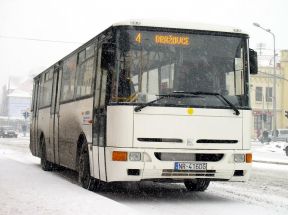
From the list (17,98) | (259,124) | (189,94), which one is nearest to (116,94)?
(189,94)

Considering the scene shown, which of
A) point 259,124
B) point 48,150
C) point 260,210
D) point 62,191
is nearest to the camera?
point 260,210

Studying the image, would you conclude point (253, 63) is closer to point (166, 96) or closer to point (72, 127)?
point (166, 96)

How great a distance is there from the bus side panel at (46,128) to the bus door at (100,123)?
513cm

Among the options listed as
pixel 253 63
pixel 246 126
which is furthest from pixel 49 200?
pixel 253 63

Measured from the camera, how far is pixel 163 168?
1015 cm

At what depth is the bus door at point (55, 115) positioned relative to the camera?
1543 centimetres

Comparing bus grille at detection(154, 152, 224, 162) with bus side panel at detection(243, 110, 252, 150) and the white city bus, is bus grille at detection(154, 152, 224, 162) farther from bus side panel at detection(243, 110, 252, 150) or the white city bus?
bus side panel at detection(243, 110, 252, 150)

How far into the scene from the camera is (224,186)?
14.3m

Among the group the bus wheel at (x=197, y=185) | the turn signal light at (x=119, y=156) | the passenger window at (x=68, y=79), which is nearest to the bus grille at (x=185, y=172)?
the turn signal light at (x=119, y=156)

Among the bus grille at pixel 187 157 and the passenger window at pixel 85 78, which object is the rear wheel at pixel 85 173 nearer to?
the passenger window at pixel 85 78

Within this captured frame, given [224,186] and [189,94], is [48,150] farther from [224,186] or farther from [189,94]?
[189,94]

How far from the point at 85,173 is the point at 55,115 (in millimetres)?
4221

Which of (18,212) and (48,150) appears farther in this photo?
(48,150)

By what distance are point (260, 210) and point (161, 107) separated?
233 cm
